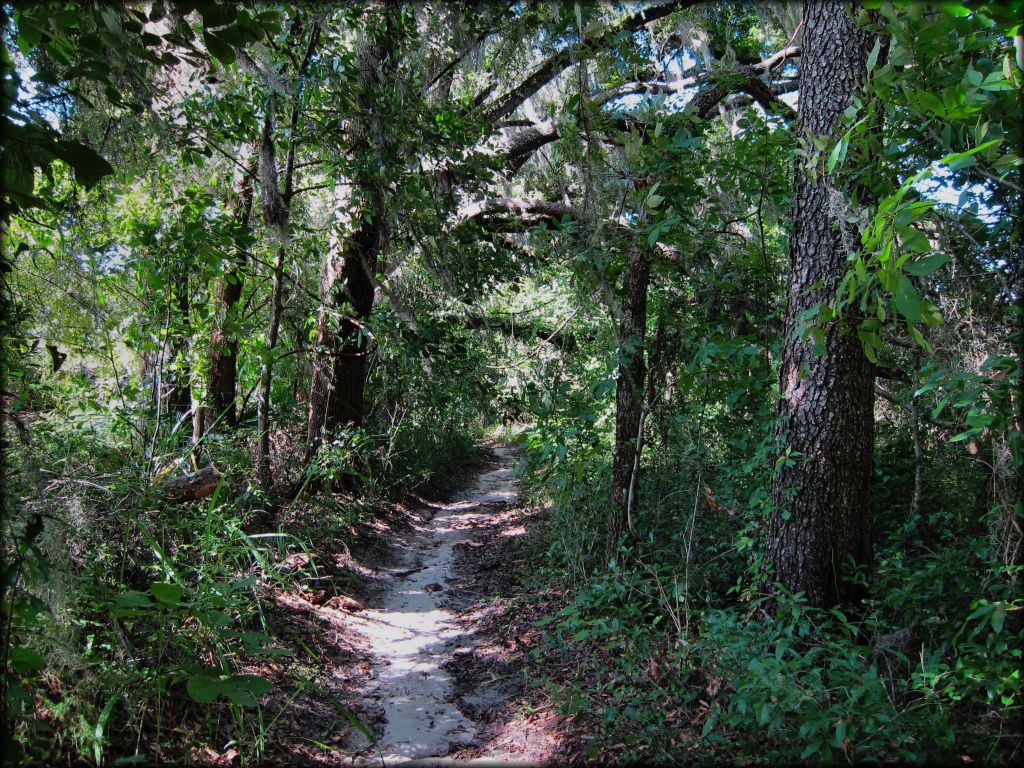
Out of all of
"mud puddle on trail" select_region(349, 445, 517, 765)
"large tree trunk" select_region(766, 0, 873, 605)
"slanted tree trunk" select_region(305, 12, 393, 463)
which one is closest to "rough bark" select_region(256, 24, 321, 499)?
"slanted tree trunk" select_region(305, 12, 393, 463)

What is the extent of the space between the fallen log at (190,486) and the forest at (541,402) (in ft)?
0.13

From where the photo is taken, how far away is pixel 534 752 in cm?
307

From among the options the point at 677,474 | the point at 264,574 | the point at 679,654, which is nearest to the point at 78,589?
the point at 264,574

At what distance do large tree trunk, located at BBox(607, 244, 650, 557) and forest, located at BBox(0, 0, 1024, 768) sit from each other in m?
0.03

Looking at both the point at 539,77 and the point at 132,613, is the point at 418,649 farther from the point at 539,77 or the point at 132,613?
the point at 539,77

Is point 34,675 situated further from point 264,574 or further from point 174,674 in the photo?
point 264,574

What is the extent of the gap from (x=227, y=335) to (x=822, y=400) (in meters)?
4.77

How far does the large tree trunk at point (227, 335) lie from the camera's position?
5312mm

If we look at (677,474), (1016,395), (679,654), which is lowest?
(679,654)

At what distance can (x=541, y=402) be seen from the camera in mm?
4812

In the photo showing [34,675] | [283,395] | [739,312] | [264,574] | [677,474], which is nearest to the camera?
[34,675]

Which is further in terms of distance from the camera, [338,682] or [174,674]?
[338,682]

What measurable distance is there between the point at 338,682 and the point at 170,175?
192 inches

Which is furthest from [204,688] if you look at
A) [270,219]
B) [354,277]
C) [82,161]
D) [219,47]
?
[354,277]
